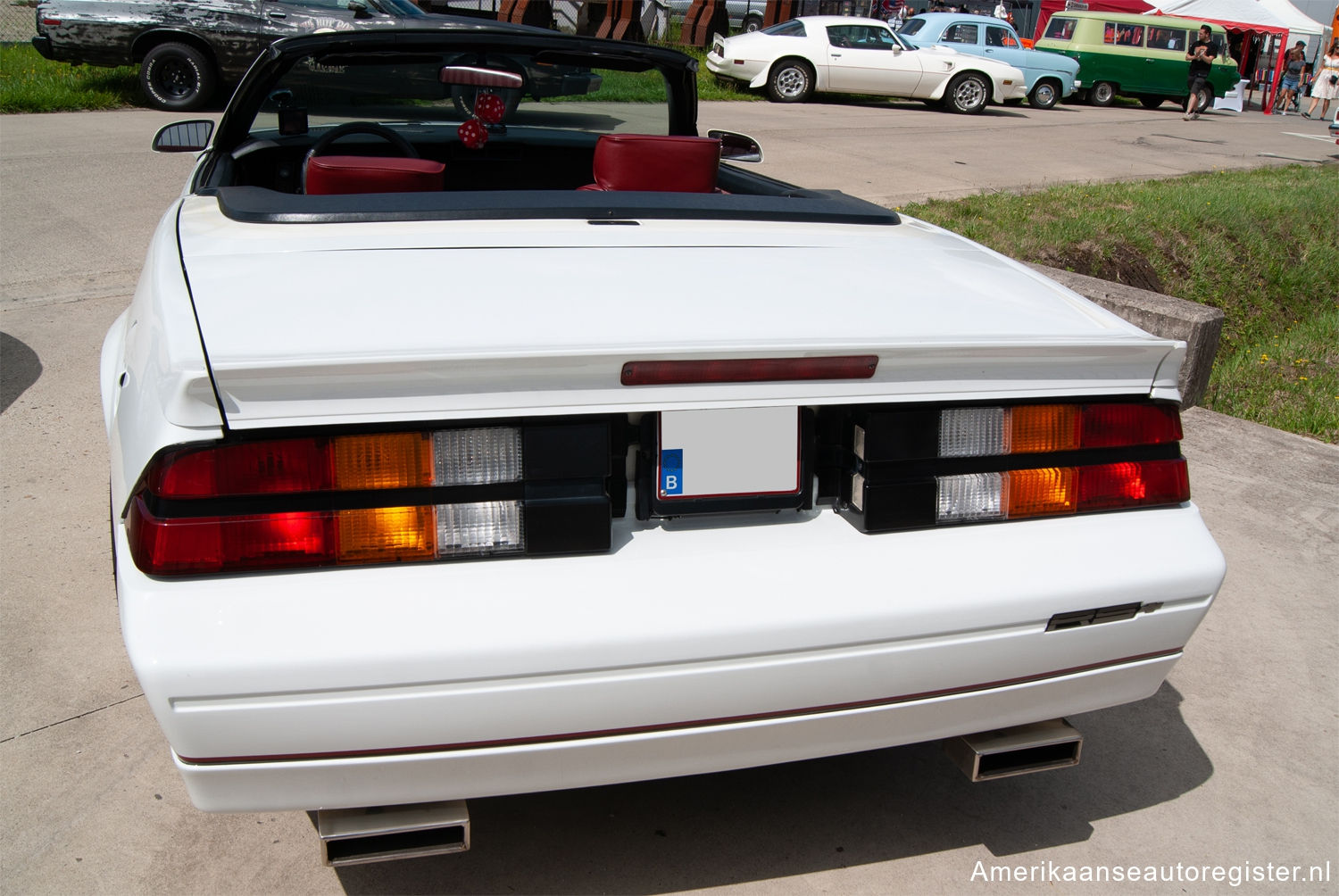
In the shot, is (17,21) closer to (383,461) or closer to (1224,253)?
(1224,253)

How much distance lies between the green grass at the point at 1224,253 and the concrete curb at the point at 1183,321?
0.72 metres

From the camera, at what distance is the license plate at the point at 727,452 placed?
6.24 ft

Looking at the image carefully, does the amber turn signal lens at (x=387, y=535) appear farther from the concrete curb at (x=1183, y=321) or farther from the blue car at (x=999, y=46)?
the blue car at (x=999, y=46)

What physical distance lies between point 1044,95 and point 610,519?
867 inches

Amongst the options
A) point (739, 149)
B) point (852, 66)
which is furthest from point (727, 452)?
point (852, 66)

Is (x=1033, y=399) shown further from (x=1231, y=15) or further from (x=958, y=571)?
(x=1231, y=15)

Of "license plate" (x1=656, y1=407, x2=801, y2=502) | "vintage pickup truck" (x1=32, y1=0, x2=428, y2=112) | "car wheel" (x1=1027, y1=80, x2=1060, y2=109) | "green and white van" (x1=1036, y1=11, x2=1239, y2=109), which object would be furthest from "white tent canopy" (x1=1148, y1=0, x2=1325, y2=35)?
"license plate" (x1=656, y1=407, x2=801, y2=502)

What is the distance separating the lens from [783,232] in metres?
2.66

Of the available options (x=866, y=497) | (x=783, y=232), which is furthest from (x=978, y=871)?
(x=783, y=232)

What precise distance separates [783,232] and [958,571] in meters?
1.03

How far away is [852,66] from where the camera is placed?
17906 mm

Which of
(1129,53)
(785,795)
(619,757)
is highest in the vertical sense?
(1129,53)

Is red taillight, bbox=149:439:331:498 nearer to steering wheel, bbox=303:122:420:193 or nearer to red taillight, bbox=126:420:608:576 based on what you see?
red taillight, bbox=126:420:608:576

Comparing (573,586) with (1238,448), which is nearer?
(573,586)
